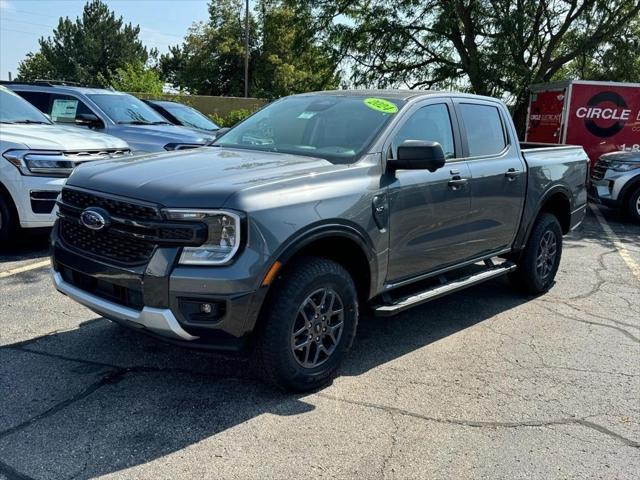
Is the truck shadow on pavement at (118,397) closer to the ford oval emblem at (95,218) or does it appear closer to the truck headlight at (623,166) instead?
the ford oval emblem at (95,218)

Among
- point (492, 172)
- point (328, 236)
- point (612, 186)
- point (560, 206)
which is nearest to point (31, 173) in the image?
point (328, 236)

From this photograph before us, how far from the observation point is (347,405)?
3656mm

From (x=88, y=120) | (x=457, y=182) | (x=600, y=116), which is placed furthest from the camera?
(x=600, y=116)

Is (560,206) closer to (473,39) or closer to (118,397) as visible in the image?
(118,397)

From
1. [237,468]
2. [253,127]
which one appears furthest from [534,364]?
[253,127]

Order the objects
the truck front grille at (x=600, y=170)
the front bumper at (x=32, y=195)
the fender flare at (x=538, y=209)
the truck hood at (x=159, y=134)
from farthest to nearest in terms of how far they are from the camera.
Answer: the truck front grille at (x=600, y=170), the truck hood at (x=159, y=134), the front bumper at (x=32, y=195), the fender flare at (x=538, y=209)

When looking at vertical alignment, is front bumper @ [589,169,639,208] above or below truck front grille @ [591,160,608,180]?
below

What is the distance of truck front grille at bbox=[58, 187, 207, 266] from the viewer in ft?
10.6

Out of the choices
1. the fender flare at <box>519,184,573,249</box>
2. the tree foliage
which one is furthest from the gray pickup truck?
the tree foliage

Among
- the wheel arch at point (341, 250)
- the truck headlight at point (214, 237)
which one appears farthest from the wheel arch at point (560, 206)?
the truck headlight at point (214, 237)

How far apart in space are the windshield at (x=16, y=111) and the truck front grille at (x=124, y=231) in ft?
14.4

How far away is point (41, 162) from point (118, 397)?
3877 millimetres

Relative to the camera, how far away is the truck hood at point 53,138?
656 centimetres

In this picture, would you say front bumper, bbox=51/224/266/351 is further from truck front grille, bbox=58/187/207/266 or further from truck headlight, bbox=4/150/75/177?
truck headlight, bbox=4/150/75/177
